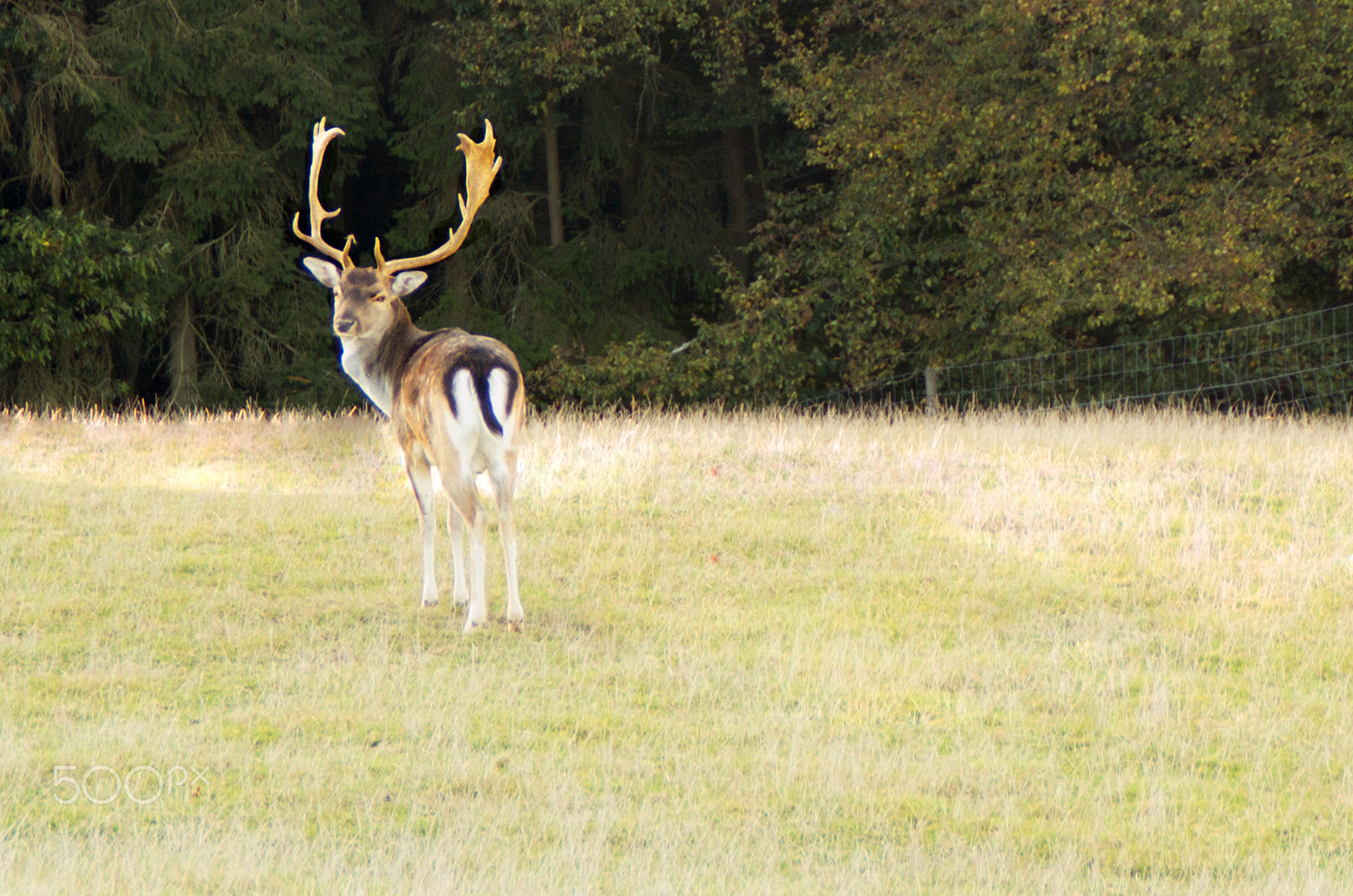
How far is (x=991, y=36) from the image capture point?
1717cm

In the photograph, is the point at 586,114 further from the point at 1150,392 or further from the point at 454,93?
the point at 1150,392

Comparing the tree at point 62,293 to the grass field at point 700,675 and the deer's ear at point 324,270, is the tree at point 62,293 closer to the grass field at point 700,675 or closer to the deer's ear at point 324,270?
the grass field at point 700,675

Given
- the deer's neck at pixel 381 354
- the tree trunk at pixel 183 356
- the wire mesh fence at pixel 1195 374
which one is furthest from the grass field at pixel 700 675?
the tree trunk at pixel 183 356

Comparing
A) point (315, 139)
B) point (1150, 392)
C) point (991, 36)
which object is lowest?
point (1150, 392)

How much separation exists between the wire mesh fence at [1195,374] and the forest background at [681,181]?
36cm

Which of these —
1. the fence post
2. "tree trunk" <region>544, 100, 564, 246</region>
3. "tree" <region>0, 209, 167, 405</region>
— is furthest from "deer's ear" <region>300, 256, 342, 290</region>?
"tree trunk" <region>544, 100, 564, 246</region>

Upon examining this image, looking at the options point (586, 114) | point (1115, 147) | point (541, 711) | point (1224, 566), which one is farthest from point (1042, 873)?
point (586, 114)

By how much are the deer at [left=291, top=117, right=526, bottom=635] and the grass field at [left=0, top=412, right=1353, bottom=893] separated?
37 centimetres

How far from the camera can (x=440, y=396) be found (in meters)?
6.83

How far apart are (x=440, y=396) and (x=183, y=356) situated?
15197mm

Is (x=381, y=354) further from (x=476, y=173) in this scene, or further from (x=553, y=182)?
(x=553, y=182)

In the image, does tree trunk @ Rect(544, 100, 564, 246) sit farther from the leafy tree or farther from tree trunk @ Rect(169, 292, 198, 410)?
tree trunk @ Rect(169, 292, 198, 410)

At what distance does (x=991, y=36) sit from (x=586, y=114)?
6.49 metres

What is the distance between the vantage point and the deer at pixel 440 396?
22.3ft
